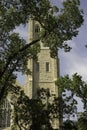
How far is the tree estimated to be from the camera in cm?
1927

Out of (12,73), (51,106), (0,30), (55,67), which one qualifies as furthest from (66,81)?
(55,67)

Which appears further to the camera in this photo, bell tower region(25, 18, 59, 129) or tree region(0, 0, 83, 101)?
bell tower region(25, 18, 59, 129)

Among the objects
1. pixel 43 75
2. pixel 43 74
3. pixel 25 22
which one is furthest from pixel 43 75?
pixel 25 22

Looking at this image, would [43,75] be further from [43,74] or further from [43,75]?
[43,74]

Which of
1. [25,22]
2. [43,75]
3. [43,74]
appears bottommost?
[25,22]

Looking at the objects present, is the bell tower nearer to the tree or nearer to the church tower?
the church tower

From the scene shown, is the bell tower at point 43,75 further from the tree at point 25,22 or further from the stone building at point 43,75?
the tree at point 25,22

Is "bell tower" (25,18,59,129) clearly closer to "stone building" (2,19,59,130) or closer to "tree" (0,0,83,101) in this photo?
"stone building" (2,19,59,130)

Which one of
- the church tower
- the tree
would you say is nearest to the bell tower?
the church tower

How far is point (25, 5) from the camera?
18984 millimetres

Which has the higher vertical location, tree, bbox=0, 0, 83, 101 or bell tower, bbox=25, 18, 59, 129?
bell tower, bbox=25, 18, 59, 129

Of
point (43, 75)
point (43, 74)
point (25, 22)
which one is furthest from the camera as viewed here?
point (43, 74)

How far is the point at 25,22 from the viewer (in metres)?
20.0

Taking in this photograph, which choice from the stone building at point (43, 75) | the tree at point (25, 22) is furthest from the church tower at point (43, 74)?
the tree at point (25, 22)
